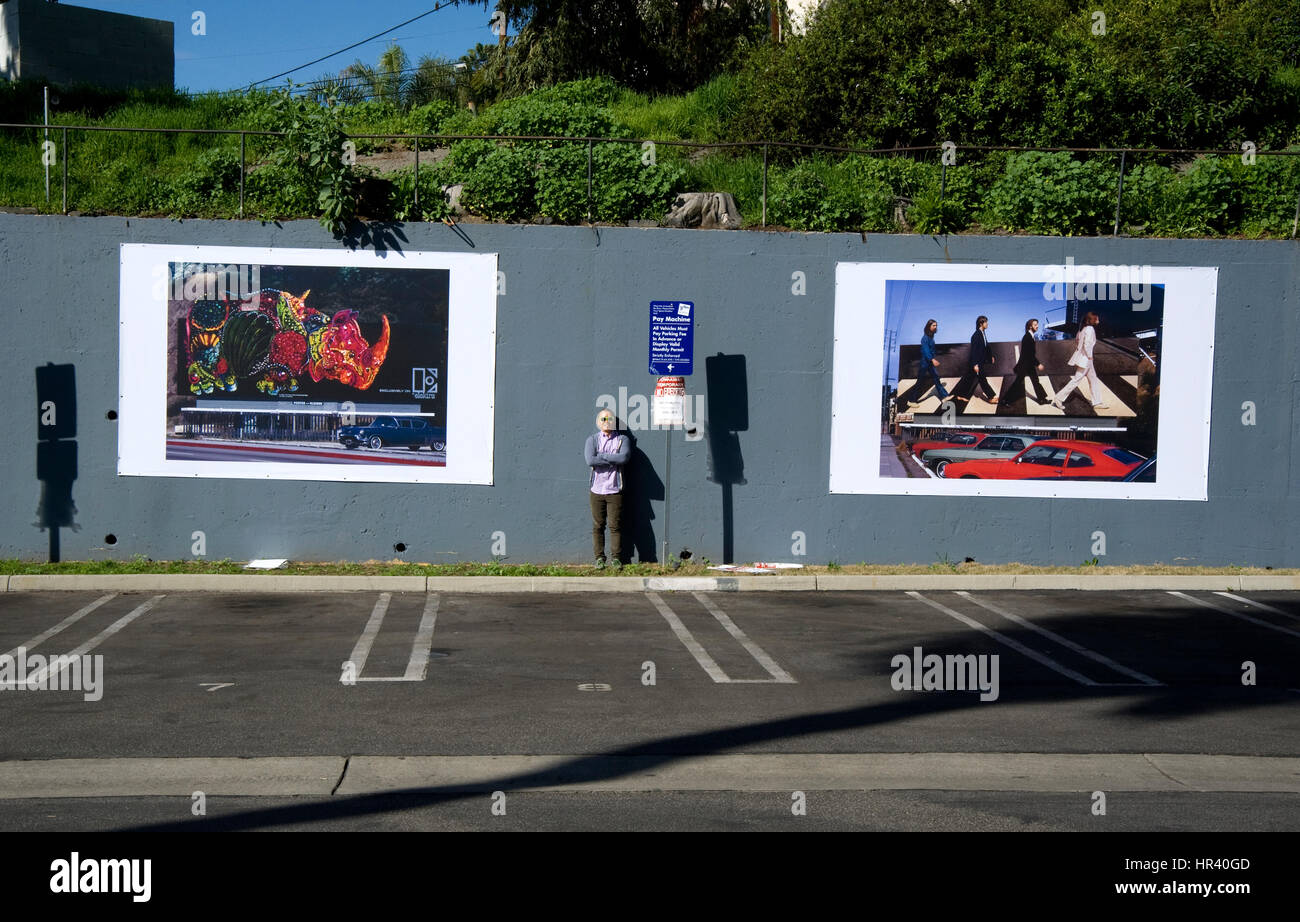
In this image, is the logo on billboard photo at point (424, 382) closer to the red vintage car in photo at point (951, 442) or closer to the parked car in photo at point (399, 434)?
the parked car in photo at point (399, 434)

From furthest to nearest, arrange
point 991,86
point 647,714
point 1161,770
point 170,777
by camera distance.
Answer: point 991,86
point 647,714
point 1161,770
point 170,777

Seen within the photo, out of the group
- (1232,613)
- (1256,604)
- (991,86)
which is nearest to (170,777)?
(1232,613)

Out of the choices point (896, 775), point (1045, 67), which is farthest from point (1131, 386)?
point (896, 775)

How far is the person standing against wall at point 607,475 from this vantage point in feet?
47.3

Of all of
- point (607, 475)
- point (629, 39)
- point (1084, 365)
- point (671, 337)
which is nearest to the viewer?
point (671, 337)

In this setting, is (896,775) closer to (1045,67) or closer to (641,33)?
(1045,67)

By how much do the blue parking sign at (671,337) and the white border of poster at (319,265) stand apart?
218 centimetres

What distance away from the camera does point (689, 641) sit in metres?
10.9

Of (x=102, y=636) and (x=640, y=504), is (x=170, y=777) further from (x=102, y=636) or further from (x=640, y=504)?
(x=640, y=504)

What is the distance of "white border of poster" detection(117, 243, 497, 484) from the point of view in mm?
14820

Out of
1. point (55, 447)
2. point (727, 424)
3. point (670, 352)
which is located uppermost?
point (670, 352)

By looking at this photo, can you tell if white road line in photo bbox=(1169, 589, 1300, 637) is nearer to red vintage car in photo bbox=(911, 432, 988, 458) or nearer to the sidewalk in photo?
red vintage car in photo bbox=(911, 432, 988, 458)

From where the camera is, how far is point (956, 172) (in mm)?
16250

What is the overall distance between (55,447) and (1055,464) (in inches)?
510
